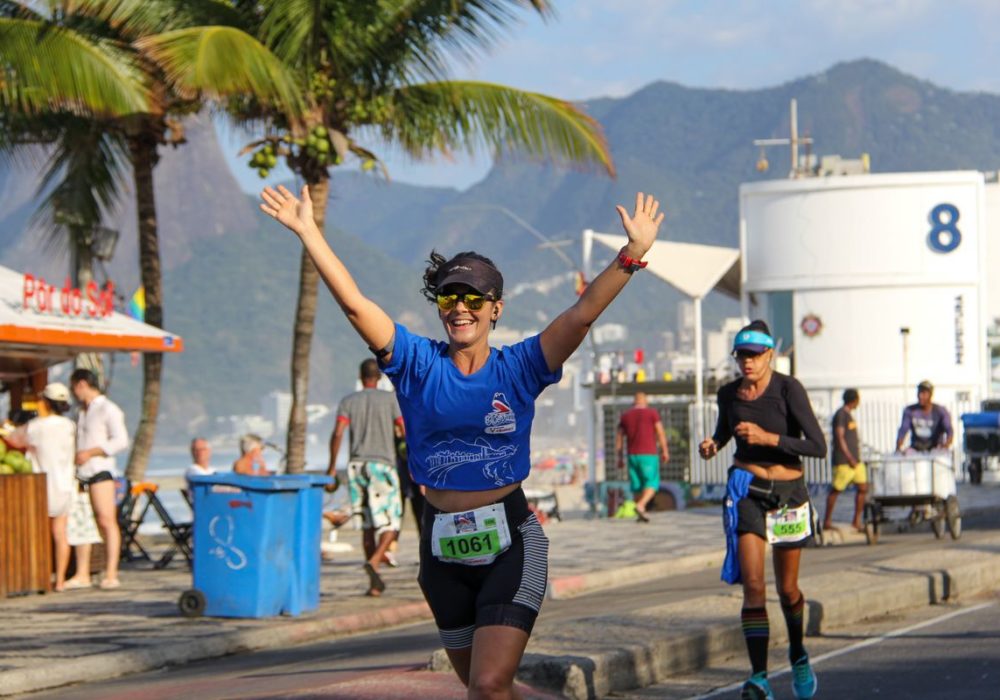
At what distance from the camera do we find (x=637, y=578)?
52.1 ft

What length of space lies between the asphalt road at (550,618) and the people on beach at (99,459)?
339 centimetres

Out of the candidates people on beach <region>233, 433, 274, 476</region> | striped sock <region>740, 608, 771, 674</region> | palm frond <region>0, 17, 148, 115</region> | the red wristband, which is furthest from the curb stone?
palm frond <region>0, 17, 148, 115</region>

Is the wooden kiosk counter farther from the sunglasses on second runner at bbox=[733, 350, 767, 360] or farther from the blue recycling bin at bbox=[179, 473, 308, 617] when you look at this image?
the sunglasses on second runner at bbox=[733, 350, 767, 360]

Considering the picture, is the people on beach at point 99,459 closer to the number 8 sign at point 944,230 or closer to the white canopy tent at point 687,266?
the white canopy tent at point 687,266

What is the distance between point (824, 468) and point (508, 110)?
16.0 meters

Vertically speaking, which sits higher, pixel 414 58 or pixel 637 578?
pixel 414 58

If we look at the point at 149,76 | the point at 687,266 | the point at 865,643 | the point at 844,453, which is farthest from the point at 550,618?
the point at 687,266

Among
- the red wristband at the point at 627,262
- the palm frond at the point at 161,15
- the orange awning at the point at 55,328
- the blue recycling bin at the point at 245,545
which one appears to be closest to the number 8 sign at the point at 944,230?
the palm frond at the point at 161,15

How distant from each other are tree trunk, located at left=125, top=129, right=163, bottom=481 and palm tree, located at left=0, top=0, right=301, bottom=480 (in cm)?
1

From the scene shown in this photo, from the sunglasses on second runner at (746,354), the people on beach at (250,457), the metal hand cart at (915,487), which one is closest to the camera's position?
the sunglasses on second runner at (746,354)

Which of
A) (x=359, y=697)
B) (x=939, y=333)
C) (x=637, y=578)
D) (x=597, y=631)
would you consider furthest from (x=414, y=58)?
(x=939, y=333)

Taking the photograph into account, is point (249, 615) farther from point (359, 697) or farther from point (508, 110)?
point (508, 110)

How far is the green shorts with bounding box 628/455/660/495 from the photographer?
21844 mm

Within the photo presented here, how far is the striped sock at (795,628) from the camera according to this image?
805cm
